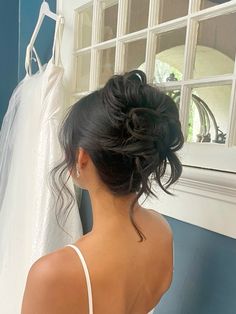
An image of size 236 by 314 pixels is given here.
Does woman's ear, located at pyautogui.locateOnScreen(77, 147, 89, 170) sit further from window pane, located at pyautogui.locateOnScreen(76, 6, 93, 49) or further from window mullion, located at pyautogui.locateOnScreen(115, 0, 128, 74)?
window pane, located at pyautogui.locateOnScreen(76, 6, 93, 49)

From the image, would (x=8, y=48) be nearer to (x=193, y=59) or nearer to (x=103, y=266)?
(x=193, y=59)

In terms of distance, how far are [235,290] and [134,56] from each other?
725 mm

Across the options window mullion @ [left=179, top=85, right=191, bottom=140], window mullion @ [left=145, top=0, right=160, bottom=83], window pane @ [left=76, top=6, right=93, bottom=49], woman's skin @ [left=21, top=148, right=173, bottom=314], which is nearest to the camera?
woman's skin @ [left=21, top=148, right=173, bottom=314]

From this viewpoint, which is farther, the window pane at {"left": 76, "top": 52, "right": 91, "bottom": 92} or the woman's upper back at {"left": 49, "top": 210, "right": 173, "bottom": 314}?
the window pane at {"left": 76, "top": 52, "right": 91, "bottom": 92}

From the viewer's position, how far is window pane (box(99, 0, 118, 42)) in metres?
1.21

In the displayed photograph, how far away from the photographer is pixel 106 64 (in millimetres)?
1259

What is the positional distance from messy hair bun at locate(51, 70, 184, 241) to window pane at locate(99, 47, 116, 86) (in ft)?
2.10

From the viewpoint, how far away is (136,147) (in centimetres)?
56

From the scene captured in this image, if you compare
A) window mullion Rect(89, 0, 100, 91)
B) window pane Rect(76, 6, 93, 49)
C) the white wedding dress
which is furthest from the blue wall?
window mullion Rect(89, 0, 100, 91)

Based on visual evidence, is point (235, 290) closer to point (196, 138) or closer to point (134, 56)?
point (196, 138)

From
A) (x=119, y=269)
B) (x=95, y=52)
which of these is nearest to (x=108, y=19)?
(x=95, y=52)

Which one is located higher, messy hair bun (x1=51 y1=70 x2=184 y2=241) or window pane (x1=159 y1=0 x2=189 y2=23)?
window pane (x1=159 y1=0 x2=189 y2=23)

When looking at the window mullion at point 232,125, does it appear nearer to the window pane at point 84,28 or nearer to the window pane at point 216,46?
the window pane at point 216,46

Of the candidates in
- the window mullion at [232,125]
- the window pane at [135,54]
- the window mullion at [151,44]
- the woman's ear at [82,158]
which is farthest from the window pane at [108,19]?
the woman's ear at [82,158]
